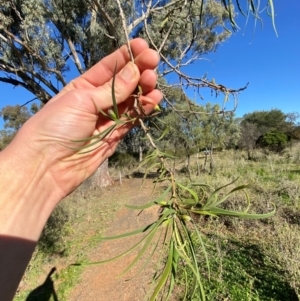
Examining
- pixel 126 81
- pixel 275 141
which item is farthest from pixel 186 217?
pixel 275 141

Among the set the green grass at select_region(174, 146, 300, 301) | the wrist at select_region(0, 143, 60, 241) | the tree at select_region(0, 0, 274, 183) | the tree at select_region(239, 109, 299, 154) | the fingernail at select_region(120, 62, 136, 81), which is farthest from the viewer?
the tree at select_region(239, 109, 299, 154)

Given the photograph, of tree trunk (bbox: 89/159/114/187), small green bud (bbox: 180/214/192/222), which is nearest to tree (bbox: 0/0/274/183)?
tree trunk (bbox: 89/159/114/187)

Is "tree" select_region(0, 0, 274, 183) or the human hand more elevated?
"tree" select_region(0, 0, 274, 183)

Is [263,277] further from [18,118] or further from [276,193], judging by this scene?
[18,118]

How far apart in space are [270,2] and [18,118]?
24.2 m

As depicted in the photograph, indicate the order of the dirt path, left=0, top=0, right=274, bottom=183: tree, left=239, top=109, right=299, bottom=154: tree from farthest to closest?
left=239, top=109, right=299, bottom=154: tree < left=0, top=0, right=274, bottom=183: tree < the dirt path

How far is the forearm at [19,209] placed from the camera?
77cm

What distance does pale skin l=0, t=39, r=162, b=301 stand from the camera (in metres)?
0.79

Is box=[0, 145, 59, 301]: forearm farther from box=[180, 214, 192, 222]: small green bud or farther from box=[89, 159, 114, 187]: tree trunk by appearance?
box=[89, 159, 114, 187]: tree trunk

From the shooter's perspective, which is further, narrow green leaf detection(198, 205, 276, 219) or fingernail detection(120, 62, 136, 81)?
fingernail detection(120, 62, 136, 81)

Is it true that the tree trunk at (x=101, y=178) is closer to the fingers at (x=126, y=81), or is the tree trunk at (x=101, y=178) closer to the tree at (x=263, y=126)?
the fingers at (x=126, y=81)

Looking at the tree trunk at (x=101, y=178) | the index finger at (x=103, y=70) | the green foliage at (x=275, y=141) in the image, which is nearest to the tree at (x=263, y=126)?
the green foliage at (x=275, y=141)

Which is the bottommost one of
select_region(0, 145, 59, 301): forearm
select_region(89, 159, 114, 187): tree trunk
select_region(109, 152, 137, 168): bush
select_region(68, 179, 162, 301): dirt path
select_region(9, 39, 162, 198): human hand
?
select_region(68, 179, 162, 301): dirt path

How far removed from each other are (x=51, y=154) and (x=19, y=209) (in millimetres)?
254
